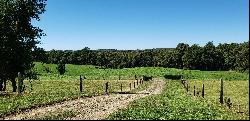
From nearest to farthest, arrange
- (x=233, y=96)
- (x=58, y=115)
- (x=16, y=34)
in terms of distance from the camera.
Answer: (x=58, y=115), (x=16, y=34), (x=233, y=96)

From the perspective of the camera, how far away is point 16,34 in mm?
53656

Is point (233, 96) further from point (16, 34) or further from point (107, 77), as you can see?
point (107, 77)

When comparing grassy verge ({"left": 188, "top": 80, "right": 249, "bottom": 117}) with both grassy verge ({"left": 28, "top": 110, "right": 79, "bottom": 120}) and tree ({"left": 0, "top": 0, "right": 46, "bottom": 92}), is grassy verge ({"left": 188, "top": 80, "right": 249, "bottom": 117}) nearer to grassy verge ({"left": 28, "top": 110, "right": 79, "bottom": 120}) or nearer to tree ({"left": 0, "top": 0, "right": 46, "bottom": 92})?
grassy verge ({"left": 28, "top": 110, "right": 79, "bottom": 120})

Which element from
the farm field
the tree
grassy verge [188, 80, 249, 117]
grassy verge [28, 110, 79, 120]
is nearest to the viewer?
grassy verge [28, 110, 79, 120]

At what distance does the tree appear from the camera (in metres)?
52.4

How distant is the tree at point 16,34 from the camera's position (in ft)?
172

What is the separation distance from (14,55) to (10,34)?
111 inches

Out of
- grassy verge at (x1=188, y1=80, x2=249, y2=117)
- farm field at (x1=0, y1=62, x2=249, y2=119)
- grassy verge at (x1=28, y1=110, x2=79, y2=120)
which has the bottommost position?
farm field at (x1=0, y1=62, x2=249, y2=119)

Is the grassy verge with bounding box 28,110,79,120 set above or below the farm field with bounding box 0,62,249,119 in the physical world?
above

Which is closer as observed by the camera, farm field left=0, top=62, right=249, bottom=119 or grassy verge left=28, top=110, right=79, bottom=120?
grassy verge left=28, top=110, right=79, bottom=120

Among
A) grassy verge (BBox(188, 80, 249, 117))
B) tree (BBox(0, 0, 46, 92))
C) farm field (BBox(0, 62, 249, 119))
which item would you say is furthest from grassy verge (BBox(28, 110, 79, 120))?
tree (BBox(0, 0, 46, 92))

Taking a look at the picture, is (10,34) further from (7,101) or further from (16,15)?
(7,101)

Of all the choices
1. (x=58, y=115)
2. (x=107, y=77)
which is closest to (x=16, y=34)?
(x=58, y=115)

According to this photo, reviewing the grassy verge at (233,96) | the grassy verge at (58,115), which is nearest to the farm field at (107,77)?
the grassy verge at (233,96)
